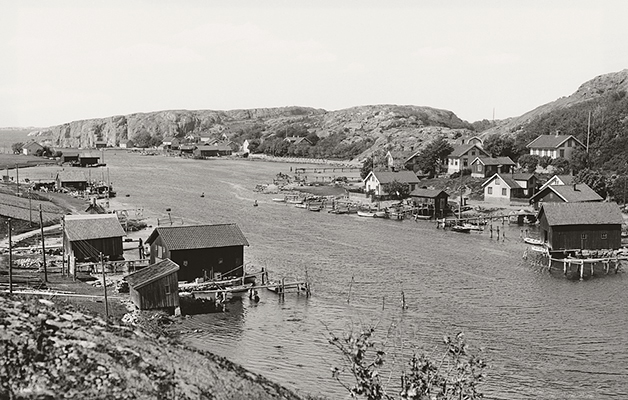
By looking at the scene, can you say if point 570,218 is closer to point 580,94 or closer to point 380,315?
point 380,315

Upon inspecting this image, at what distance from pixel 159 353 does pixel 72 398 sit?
6.63ft

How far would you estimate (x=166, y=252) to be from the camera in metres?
33.9

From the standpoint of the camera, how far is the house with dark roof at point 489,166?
3142 inches

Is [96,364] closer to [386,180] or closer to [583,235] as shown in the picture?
[583,235]

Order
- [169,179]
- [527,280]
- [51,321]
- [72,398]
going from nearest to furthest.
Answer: [72,398], [51,321], [527,280], [169,179]

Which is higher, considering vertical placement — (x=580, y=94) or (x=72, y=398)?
(x=580, y=94)

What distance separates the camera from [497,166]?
8031cm

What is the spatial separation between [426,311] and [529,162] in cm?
5442

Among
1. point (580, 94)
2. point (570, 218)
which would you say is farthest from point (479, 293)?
point (580, 94)

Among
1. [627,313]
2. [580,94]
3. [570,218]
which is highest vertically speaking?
[580,94]

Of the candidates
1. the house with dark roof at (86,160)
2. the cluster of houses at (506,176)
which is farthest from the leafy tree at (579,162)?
the house with dark roof at (86,160)

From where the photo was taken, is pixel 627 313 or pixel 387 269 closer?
pixel 627 313

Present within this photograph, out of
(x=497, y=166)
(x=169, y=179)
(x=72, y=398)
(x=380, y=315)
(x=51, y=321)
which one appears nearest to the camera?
(x=72, y=398)

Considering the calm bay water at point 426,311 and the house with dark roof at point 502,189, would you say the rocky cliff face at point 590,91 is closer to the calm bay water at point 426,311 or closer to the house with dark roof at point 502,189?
the house with dark roof at point 502,189
